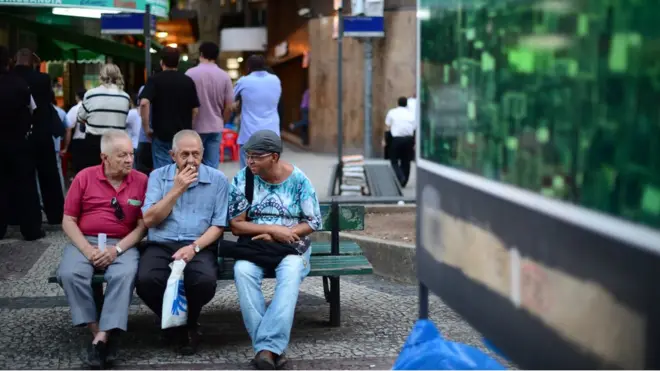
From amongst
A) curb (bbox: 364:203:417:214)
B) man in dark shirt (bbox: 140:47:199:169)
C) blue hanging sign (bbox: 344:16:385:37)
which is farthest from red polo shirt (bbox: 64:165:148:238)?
blue hanging sign (bbox: 344:16:385:37)

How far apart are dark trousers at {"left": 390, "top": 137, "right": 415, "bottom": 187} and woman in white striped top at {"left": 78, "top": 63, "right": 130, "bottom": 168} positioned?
21.4 feet

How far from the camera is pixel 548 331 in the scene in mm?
2031

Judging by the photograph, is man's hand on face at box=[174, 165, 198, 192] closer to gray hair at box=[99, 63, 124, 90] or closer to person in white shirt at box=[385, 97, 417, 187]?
gray hair at box=[99, 63, 124, 90]

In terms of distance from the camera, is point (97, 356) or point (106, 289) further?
point (106, 289)

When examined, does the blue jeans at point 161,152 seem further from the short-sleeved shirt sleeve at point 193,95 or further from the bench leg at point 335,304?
the bench leg at point 335,304

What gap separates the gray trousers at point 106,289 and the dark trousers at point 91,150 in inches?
176

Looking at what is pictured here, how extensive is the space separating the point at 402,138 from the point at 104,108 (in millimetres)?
6789

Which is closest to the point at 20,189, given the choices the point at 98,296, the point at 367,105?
the point at 98,296

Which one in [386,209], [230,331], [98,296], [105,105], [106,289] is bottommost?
[230,331]

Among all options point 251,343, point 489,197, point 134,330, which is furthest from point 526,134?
point 134,330

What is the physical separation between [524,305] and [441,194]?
67 centimetres

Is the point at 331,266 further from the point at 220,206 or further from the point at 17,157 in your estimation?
the point at 17,157

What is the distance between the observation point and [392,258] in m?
7.95

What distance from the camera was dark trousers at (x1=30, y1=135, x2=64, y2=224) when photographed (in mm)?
10078
